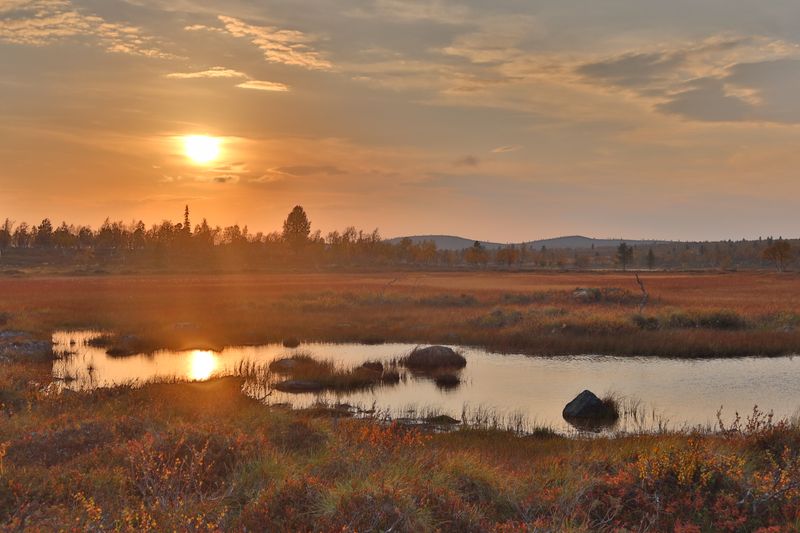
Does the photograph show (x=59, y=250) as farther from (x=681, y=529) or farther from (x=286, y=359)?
(x=681, y=529)

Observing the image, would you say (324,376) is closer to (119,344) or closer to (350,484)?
(119,344)

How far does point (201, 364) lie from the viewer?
96.7ft

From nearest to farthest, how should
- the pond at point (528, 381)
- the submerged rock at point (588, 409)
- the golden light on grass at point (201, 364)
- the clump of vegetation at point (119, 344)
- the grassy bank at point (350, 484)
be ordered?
the grassy bank at point (350, 484) < the submerged rock at point (588, 409) < the pond at point (528, 381) < the golden light on grass at point (201, 364) < the clump of vegetation at point (119, 344)

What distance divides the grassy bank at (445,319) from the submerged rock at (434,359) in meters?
5.93

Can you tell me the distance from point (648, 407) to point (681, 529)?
1365cm

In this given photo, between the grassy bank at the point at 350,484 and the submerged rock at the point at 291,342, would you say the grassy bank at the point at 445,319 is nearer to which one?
the submerged rock at the point at 291,342

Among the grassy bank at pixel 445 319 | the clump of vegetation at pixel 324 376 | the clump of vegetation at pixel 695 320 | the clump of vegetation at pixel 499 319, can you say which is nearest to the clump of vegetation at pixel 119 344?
the grassy bank at pixel 445 319

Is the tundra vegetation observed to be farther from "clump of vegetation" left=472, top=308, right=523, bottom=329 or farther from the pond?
"clump of vegetation" left=472, top=308, right=523, bottom=329

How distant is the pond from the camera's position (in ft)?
67.7

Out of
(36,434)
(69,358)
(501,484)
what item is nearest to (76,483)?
(36,434)

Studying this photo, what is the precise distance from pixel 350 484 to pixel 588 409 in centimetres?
1316

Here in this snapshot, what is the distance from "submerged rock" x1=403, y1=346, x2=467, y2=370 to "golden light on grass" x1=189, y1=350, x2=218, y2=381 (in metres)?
9.93

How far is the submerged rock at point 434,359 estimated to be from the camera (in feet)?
95.5

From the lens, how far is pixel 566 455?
13.8 metres
